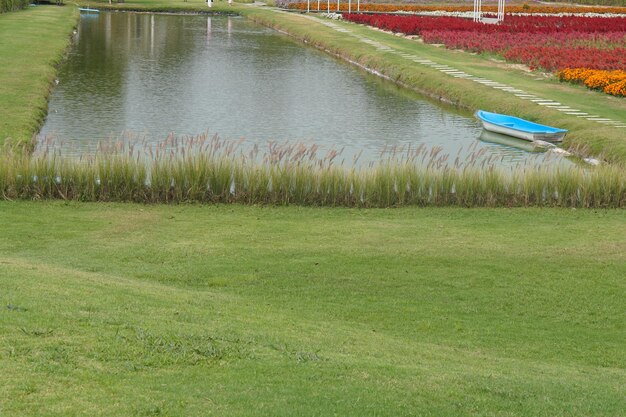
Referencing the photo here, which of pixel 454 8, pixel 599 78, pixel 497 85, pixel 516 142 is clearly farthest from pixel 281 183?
pixel 454 8

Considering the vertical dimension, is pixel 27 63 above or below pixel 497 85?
above

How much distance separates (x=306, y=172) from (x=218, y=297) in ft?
19.3

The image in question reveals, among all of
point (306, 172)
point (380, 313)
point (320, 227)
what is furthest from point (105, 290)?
point (306, 172)

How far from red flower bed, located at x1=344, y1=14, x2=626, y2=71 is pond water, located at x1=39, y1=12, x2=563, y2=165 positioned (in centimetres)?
602

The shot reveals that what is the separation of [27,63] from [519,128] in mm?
16350

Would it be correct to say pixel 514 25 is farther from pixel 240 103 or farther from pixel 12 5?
pixel 240 103

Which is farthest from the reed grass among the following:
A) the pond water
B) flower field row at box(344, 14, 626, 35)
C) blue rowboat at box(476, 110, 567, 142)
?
flower field row at box(344, 14, 626, 35)

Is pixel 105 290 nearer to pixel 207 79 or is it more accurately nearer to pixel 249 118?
pixel 249 118

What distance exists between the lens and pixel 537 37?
45938mm

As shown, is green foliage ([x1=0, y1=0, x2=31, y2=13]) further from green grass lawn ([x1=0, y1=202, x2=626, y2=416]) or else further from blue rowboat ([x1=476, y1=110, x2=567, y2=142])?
green grass lawn ([x1=0, y1=202, x2=626, y2=416])

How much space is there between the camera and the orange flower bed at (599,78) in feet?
96.7

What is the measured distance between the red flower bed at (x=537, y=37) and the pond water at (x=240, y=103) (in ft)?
19.8

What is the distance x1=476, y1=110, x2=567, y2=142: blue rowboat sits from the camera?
23.4 m

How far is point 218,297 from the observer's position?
10672 millimetres
